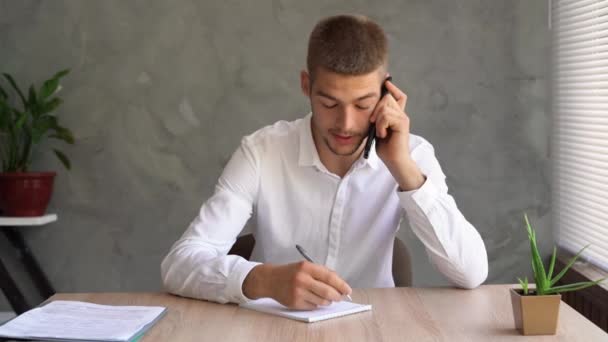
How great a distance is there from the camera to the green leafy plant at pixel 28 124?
373 cm

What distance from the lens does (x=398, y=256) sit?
2.35m

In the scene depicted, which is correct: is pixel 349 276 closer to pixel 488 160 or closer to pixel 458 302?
pixel 458 302

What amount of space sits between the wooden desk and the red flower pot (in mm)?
2035

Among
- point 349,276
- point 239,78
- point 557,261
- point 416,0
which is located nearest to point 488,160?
point 557,261

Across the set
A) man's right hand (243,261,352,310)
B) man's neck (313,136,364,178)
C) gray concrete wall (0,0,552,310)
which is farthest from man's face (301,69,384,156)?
gray concrete wall (0,0,552,310)

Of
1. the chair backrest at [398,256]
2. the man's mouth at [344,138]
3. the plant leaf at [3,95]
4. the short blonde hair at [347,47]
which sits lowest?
the chair backrest at [398,256]

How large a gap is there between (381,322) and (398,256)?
2.58 feet

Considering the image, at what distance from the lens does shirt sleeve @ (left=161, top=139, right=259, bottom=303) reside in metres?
1.78

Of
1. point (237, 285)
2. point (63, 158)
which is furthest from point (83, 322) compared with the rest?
point (63, 158)

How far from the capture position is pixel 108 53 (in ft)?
12.6

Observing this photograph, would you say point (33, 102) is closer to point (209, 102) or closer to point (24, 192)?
A: point (24, 192)

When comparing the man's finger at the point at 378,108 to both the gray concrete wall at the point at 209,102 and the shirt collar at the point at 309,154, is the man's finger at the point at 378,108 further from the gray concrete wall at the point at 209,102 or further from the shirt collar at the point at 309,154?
the gray concrete wall at the point at 209,102

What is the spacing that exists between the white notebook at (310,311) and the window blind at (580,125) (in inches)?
61.4

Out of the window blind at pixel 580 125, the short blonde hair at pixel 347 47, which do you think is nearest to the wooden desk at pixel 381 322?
the short blonde hair at pixel 347 47
